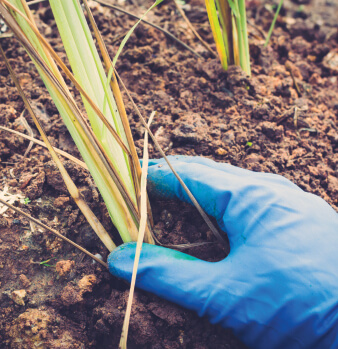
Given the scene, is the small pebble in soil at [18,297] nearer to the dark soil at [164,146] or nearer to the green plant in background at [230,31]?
the dark soil at [164,146]

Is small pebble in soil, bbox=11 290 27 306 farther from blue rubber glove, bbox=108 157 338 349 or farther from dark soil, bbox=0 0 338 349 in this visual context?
blue rubber glove, bbox=108 157 338 349

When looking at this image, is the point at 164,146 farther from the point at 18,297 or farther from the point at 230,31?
the point at 18,297

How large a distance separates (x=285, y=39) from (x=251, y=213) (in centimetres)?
152

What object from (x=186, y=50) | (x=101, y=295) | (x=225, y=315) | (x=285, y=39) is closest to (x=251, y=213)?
(x=225, y=315)

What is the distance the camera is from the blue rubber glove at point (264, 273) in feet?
3.15

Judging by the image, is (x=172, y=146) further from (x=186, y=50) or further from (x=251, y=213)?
(x=186, y=50)

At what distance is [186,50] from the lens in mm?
1809

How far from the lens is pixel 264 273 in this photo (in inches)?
38.9

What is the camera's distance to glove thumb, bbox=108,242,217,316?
3.27ft

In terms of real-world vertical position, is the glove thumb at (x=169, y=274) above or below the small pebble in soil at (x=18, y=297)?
below

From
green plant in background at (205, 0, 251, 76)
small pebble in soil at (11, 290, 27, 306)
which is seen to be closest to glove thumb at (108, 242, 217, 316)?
small pebble in soil at (11, 290, 27, 306)

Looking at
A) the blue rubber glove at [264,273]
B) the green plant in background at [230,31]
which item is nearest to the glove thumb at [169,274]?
the blue rubber glove at [264,273]

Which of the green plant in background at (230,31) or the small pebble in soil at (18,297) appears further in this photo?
the green plant in background at (230,31)

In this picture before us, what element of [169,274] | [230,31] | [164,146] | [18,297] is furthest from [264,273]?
[230,31]
